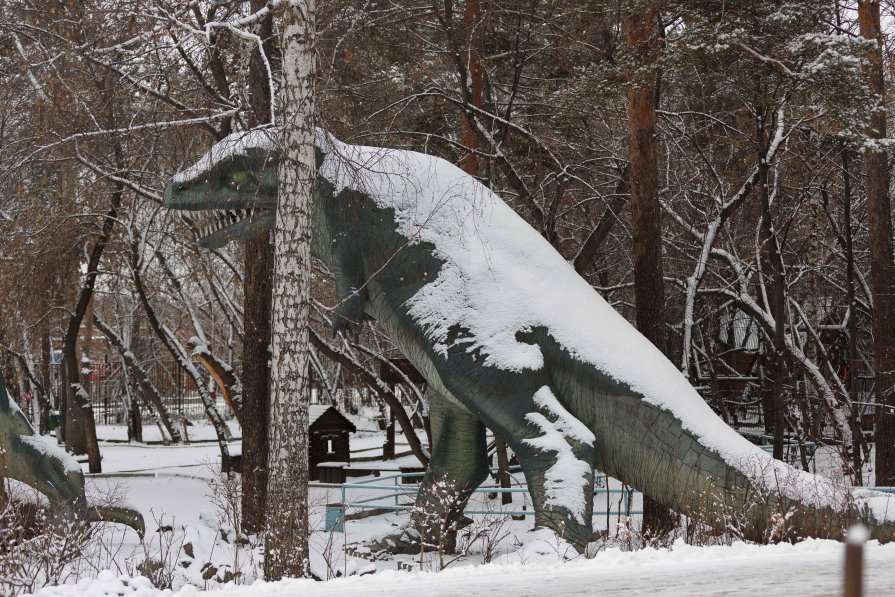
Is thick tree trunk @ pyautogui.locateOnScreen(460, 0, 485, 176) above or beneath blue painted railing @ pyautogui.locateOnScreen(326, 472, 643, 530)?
above

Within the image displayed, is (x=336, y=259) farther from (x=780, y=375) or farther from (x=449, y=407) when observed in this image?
(x=780, y=375)

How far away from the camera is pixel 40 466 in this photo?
30.8ft

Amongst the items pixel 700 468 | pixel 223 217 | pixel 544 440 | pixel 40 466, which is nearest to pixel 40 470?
pixel 40 466

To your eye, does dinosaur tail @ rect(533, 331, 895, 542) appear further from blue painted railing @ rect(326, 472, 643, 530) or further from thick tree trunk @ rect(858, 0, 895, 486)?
thick tree trunk @ rect(858, 0, 895, 486)

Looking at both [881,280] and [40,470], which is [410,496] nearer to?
[40,470]

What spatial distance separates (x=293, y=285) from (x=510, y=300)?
1.60 metres

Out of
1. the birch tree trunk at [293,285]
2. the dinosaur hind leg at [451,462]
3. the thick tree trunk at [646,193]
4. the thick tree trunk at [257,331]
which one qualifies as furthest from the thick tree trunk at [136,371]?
the birch tree trunk at [293,285]

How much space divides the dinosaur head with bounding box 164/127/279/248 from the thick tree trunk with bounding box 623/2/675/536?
4354 mm

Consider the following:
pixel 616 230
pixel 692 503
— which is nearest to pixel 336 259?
pixel 692 503

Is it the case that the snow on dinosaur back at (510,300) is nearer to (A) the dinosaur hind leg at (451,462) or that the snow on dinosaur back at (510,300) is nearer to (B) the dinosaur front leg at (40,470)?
(A) the dinosaur hind leg at (451,462)

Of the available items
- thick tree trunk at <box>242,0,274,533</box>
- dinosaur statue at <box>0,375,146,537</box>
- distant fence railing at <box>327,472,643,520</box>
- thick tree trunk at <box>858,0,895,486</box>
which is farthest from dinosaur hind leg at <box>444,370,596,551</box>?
thick tree trunk at <box>858,0,895,486</box>

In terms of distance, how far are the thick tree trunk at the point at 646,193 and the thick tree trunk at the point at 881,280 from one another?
3.60 meters

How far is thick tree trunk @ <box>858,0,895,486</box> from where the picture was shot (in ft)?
41.4

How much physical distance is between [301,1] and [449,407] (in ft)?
11.5
